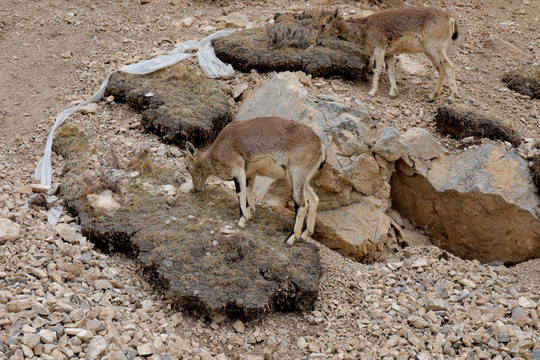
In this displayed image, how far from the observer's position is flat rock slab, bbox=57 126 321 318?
7.41 metres

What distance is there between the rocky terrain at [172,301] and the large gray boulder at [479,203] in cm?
63

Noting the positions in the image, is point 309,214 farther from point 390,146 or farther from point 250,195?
point 390,146

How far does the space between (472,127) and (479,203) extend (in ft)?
5.45

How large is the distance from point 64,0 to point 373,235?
11370mm

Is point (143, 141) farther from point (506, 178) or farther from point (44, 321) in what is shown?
point (506, 178)

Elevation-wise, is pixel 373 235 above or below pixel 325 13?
below

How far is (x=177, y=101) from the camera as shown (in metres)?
11.7

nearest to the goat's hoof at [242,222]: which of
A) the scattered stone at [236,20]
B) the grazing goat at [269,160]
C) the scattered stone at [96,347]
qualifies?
the grazing goat at [269,160]

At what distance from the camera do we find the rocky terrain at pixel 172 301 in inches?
262

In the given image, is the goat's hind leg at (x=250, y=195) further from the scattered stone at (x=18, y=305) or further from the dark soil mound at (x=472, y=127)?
the dark soil mound at (x=472, y=127)

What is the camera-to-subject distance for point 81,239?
8.23 metres

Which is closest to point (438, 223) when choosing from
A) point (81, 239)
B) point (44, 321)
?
point (81, 239)

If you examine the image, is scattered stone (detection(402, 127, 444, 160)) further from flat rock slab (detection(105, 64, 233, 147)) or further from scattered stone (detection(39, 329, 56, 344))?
scattered stone (detection(39, 329, 56, 344))

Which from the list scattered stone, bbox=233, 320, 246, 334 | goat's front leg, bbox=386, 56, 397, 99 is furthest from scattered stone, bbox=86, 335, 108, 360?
goat's front leg, bbox=386, 56, 397, 99
